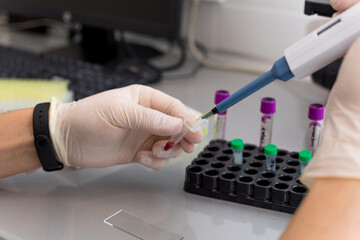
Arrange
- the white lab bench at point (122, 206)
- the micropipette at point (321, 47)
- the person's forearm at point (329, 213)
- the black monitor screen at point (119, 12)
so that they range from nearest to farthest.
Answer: the person's forearm at point (329, 213) < the micropipette at point (321, 47) < the white lab bench at point (122, 206) < the black monitor screen at point (119, 12)

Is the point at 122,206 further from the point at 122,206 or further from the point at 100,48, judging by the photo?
the point at 100,48

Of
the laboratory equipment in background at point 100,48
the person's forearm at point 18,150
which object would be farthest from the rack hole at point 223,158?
the laboratory equipment in background at point 100,48

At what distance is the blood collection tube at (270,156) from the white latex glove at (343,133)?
0.86 feet

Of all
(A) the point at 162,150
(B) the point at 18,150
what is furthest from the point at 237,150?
(B) the point at 18,150

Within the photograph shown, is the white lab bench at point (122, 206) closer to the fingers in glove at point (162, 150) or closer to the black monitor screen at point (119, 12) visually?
the fingers in glove at point (162, 150)

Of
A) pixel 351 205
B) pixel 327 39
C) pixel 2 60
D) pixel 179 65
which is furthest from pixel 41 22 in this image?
pixel 351 205

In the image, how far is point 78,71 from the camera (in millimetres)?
1415

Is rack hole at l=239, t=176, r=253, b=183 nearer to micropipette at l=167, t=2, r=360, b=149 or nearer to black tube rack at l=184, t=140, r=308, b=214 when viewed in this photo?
black tube rack at l=184, t=140, r=308, b=214

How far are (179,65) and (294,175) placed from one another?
76 cm

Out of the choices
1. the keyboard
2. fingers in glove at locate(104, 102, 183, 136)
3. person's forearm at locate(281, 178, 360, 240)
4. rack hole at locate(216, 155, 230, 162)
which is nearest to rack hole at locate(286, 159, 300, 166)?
rack hole at locate(216, 155, 230, 162)

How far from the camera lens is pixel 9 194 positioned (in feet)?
2.97

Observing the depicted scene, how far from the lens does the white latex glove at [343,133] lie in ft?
2.02

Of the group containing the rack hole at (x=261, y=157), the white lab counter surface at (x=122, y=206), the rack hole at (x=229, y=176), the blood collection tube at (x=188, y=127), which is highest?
the blood collection tube at (x=188, y=127)

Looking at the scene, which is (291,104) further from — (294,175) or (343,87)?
(343,87)
